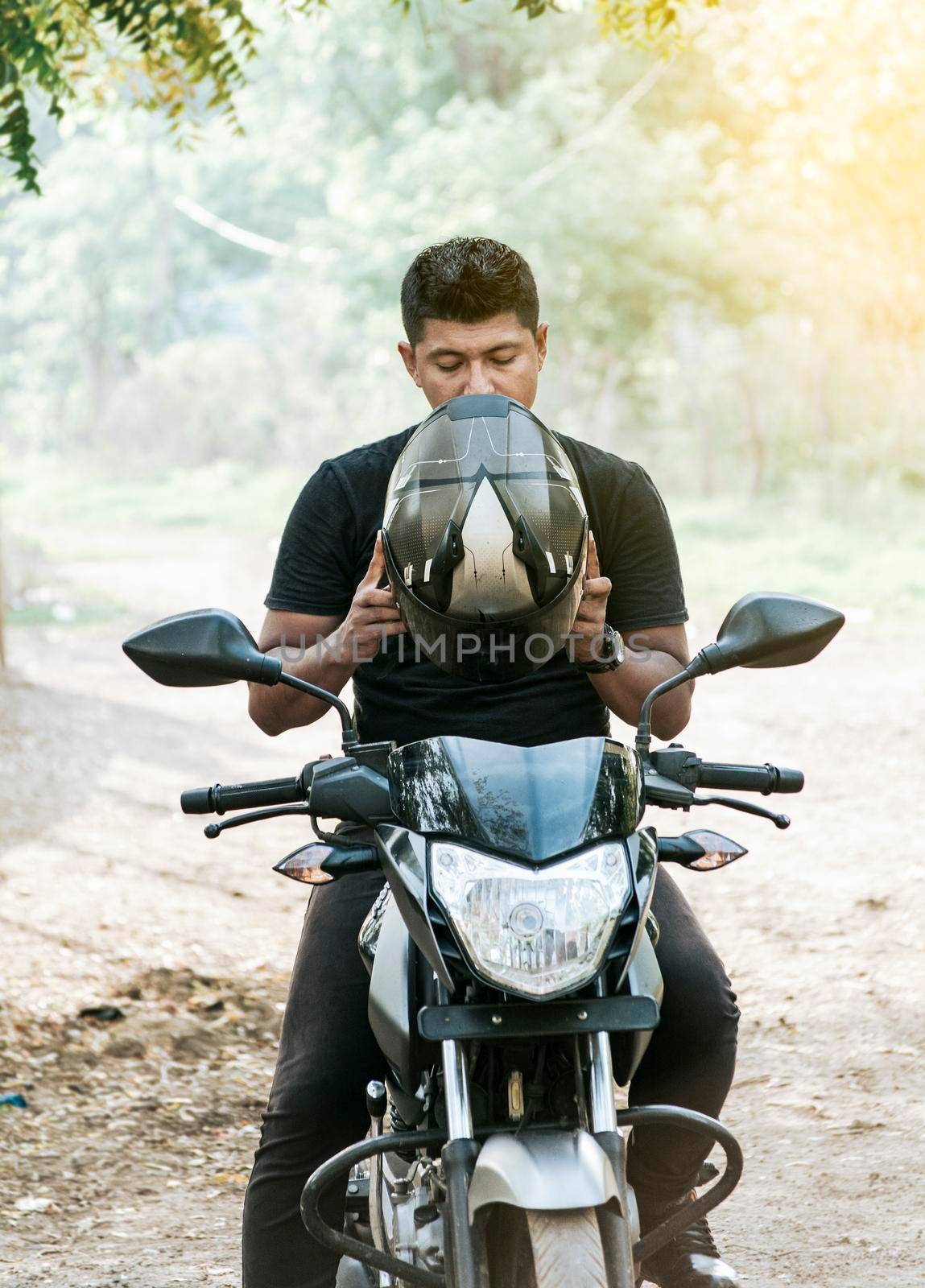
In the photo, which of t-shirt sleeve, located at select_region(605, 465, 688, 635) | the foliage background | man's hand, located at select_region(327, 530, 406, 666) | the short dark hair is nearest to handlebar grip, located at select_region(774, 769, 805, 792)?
man's hand, located at select_region(327, 530, 406, 666)

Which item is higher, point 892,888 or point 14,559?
point 14,559

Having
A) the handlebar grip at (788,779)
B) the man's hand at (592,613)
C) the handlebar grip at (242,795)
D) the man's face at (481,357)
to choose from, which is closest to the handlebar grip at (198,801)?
the handlebar grip at (242,795)

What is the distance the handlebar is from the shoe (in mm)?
1235

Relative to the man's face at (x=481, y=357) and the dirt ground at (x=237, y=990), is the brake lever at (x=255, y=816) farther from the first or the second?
the dirt ground at (x=237, y=990)

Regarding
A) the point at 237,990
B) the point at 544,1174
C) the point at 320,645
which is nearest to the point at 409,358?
the point at 320,645

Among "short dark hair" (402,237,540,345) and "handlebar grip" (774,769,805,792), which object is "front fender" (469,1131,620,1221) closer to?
"handlebar grip" (774,769,805,792)

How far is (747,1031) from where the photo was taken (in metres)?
5.18

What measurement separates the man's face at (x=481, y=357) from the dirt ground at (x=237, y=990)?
200 centimetres

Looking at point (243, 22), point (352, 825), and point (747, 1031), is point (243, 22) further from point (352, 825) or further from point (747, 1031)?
point (747, 1031)

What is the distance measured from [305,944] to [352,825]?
23 centimetres

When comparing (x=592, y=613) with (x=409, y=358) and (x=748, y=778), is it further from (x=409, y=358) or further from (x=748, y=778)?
(x=409, y=358)

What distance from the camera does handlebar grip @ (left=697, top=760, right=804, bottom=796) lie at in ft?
7.20

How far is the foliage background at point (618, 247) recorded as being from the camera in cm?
1855

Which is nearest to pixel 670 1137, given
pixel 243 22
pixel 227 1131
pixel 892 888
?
pixel 227 1131
